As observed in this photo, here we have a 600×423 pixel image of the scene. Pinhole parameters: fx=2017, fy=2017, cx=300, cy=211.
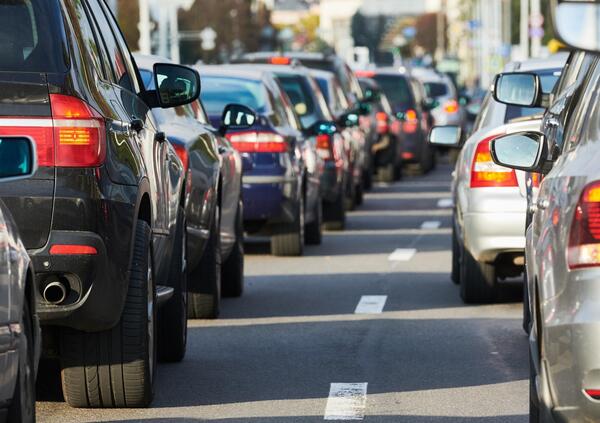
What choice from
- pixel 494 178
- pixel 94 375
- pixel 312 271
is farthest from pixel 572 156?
pixel 312 271

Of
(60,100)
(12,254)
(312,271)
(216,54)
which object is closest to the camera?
(12,254)

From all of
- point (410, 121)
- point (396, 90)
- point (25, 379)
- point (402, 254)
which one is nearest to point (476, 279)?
point (402, 254)

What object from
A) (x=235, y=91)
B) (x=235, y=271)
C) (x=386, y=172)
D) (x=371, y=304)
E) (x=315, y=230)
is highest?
(x=235, y=91)

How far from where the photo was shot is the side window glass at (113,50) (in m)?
8.50

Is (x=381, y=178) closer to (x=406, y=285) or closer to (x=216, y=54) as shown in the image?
(x=406, y=285)

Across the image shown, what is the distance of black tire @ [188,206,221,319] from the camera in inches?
456

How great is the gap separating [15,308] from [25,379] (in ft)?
0.92

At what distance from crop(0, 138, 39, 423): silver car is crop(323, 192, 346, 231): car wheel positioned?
46.5 ft

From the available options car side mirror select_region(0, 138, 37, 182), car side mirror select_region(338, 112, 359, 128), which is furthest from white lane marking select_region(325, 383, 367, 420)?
car side mirror select_region(338, 112, 359, 128)

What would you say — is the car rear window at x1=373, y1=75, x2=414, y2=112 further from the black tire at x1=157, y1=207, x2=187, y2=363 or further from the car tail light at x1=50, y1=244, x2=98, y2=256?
the car tail light at x1=50, y1=244, x2=98, y2=256

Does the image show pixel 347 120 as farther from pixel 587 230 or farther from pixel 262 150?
pixel 587 230

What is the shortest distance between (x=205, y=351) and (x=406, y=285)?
4069 millimetres

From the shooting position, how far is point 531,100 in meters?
10.3

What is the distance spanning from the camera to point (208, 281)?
38.3 feet
